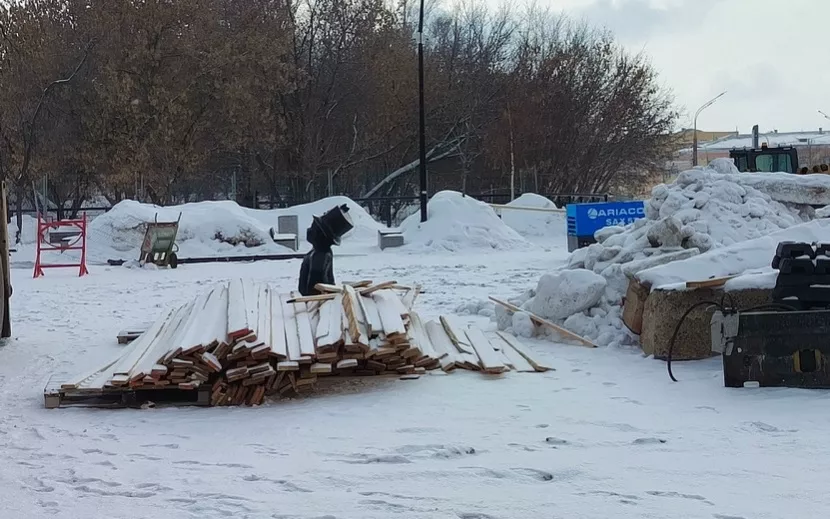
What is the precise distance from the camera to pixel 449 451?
19.4 ft

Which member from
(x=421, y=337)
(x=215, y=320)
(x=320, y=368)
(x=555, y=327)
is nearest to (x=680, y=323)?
(x=555, y=327)

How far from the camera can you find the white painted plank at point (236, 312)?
733cm

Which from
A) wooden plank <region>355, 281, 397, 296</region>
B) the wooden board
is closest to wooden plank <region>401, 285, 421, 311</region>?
wooden plank <region>355, 281, 397, 296</region>

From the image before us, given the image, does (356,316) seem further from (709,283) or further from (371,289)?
(709,283)

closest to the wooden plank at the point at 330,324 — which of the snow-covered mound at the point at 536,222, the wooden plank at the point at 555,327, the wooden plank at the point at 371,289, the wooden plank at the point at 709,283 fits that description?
the wooden plank at the point at 371,289

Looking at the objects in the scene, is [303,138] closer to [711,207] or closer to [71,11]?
[71,11]

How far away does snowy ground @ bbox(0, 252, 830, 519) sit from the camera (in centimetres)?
490

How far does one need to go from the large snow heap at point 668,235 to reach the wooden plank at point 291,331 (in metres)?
2.71

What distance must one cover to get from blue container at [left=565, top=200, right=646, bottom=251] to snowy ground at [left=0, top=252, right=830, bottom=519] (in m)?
12.8

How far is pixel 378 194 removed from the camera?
4719 cm

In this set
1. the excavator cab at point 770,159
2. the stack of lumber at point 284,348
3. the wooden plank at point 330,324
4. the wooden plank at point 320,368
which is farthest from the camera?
the excavator cab at point 770,159

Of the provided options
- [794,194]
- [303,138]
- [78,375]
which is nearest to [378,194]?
[303,138]

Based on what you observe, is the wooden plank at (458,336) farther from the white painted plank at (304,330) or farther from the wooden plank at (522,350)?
the white painted plank at (304,330)

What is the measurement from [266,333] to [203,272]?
12.5 metres
